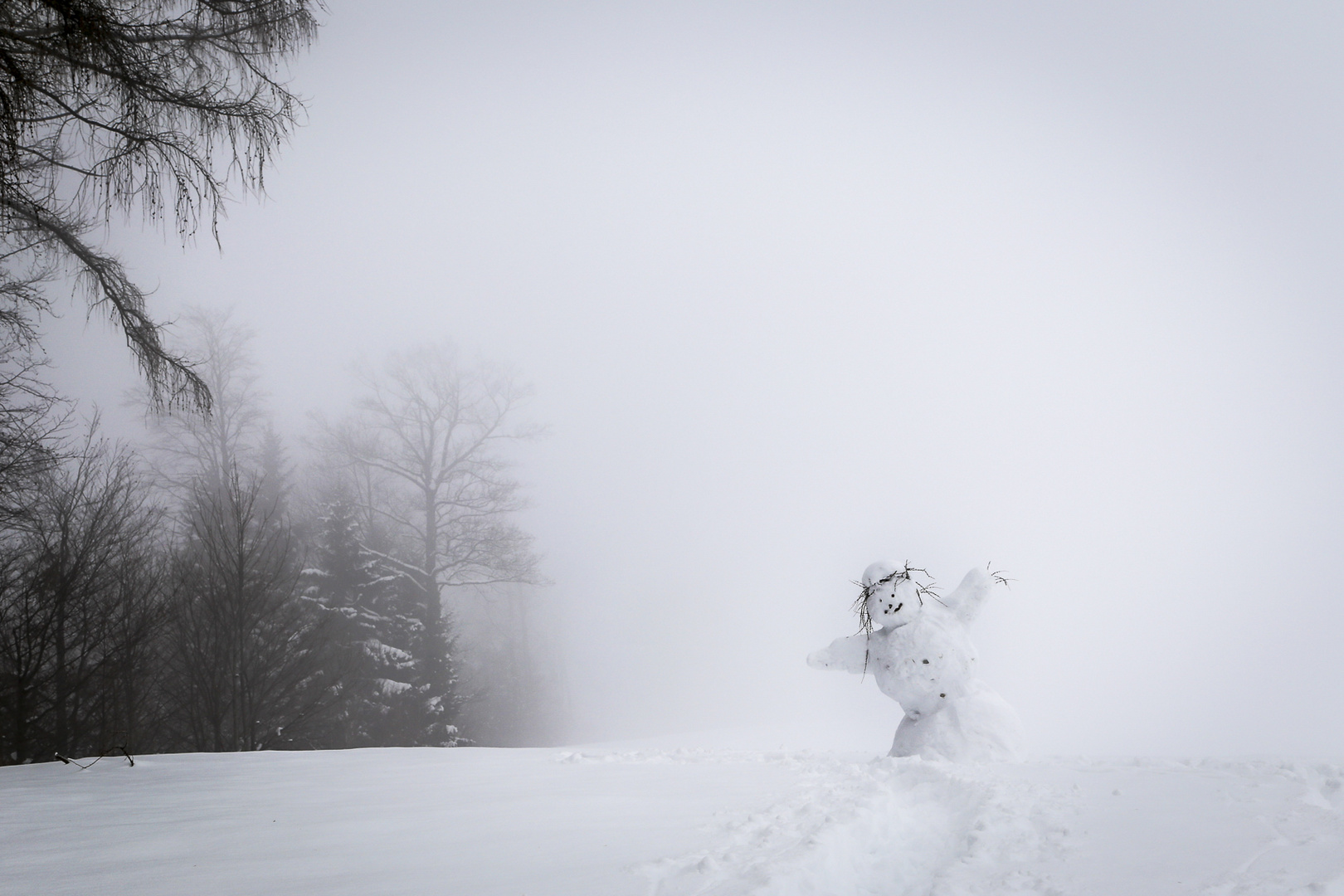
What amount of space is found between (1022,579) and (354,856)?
2676 centimetres

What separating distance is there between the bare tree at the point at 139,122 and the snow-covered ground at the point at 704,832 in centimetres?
261

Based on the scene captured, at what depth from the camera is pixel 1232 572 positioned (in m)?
24.1

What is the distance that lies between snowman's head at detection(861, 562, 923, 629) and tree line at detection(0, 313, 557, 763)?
18.8ft

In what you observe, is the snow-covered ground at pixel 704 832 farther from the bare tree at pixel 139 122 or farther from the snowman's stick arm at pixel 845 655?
the bare tree at pixel 139 122

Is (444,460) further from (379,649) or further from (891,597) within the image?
(891,597)

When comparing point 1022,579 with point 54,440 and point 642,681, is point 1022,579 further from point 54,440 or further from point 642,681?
point 54,440

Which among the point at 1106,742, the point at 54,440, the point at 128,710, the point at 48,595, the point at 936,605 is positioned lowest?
the point at 1106,742

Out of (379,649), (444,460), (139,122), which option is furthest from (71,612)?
(139,122)

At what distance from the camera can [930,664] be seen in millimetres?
5887

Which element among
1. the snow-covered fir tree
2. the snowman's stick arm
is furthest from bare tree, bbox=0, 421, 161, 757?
the snowman's stick arm

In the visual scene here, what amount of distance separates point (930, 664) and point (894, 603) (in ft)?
1.99

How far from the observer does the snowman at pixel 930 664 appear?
5641mm

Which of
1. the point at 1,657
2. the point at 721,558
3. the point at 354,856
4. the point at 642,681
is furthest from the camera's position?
the point at 721,558

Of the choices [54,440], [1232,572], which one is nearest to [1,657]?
[54,440]
